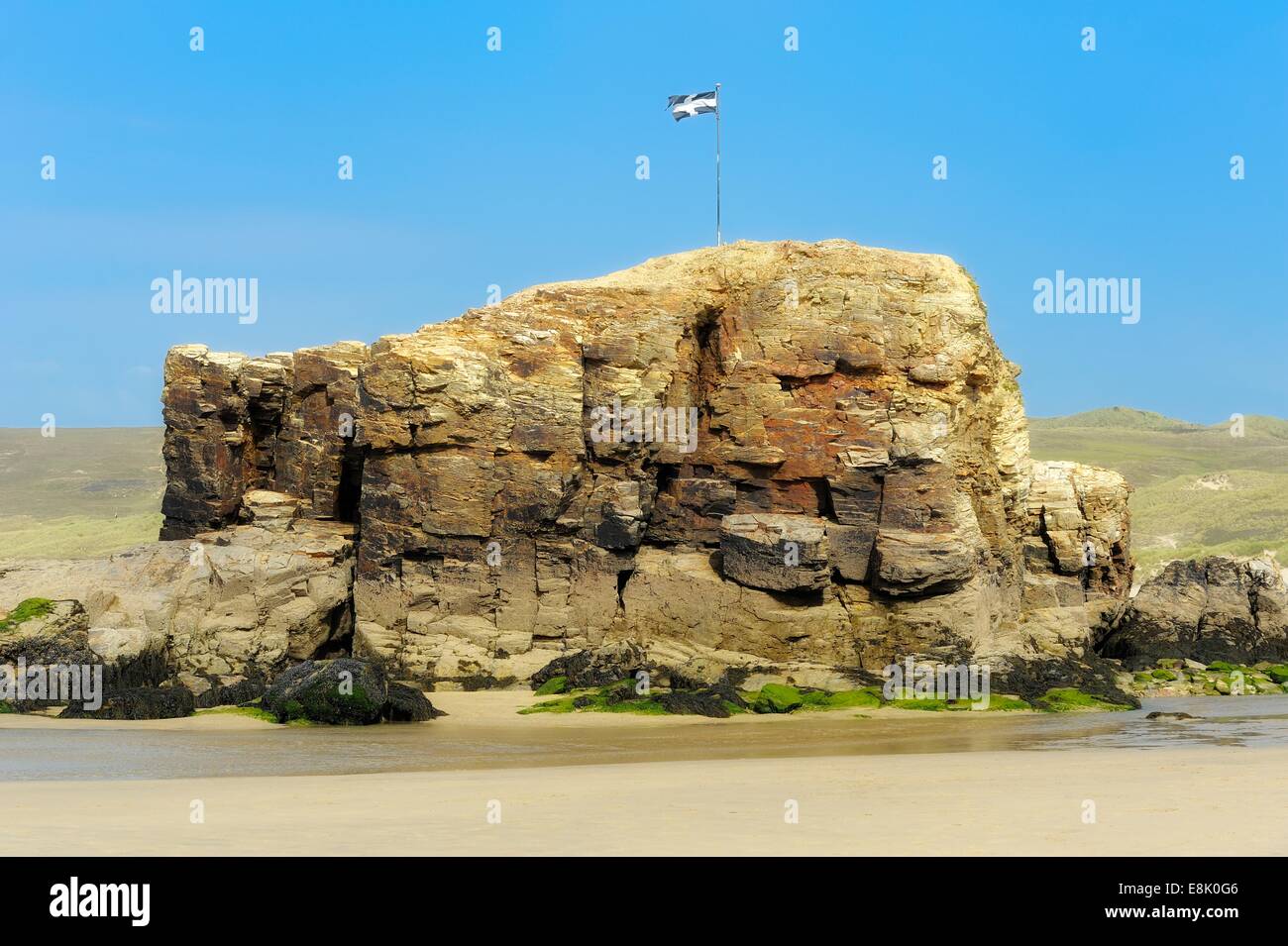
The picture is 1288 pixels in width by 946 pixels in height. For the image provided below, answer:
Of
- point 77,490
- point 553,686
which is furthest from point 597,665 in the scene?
point 77,490

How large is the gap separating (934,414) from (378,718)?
537 inches

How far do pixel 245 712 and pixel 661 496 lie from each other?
35.3 ft

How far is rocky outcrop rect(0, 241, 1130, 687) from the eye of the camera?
3078cm

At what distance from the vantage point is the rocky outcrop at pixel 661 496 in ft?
101

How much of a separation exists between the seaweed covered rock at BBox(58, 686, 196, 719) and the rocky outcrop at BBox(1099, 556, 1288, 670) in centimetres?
Result: 2299

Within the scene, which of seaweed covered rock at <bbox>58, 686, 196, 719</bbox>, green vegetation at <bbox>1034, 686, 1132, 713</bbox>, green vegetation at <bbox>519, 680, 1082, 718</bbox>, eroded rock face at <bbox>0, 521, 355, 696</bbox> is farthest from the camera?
eroded rock face at <bbox>0, 521, 355, 696</bbox>

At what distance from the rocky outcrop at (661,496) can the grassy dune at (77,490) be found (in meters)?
42.7

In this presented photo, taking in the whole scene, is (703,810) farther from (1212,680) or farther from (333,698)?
(1212,680)

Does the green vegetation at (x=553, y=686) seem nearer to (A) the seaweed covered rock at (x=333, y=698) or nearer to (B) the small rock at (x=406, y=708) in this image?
(B) the small rock at (x=406, y=708)
